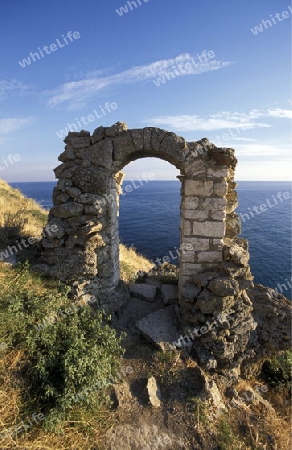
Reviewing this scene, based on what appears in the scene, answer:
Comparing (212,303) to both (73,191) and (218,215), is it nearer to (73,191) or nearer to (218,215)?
(218,215)

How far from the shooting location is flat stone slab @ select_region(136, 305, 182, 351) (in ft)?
17.0

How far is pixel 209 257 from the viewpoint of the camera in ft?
18.5

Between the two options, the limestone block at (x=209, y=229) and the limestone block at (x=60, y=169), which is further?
the limestone block at (x=60, y=169)

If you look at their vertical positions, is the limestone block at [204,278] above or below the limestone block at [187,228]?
below

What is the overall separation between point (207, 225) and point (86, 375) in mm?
3569

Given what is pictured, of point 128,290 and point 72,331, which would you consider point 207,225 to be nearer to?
point 128,290

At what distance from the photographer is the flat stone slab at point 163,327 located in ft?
17.0

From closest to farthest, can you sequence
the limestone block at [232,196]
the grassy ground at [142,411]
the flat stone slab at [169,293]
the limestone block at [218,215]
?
the grassy ground at [142,411]
the limestone block at [218,215]
the limestone block at [232,196]
the flat stone slab at [169,293]

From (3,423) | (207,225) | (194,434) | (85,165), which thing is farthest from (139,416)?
(85,165)

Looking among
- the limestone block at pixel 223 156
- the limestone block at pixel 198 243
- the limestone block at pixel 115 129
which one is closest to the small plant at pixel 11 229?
the limestone block at pixel 115 129

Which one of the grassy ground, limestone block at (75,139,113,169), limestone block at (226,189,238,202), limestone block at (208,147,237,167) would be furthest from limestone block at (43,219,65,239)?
limestone block at (226,189,238,202)

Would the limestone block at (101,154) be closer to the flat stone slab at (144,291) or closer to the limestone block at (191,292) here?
Answer: the limestone block at (191,292)

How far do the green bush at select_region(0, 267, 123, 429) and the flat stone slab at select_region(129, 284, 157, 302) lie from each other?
2175 mm

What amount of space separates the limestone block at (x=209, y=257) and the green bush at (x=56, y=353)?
2486 mm
